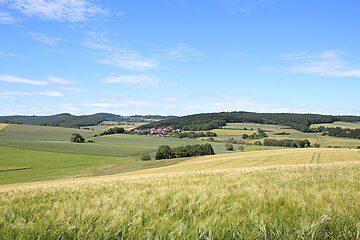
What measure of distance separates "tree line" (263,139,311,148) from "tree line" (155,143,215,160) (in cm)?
2591

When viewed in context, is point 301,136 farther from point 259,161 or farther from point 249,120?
point 259,161

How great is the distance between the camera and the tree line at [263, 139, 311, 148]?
89688mm

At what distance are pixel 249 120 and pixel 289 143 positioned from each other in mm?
68169

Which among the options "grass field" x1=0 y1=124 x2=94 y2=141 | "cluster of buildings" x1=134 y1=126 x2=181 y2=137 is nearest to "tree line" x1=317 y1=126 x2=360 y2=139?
"cluster of buildings" x1=134 y1=126 x2=181 y2=137

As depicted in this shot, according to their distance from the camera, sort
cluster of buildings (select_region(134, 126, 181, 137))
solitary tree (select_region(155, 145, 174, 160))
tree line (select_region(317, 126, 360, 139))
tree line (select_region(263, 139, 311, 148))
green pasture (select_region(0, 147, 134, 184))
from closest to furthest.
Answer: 1. green pasture (select_region(0, 147, 134, 184))
2. solitary tree (select_region(155, 145, 174, 160))
3. tree line (select_region(263, 139, 311, 148))
4. tree line (select_region(317, 126, 360, 139))
5. cluster of buildings (select_region(134, 126, 181, 137))

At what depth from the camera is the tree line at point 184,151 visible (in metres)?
75.6

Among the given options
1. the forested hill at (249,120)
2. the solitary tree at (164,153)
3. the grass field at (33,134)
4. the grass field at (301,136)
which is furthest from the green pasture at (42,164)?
the forested hill at (249,120)

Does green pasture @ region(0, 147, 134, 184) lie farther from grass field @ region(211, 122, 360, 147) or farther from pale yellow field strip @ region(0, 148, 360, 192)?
grass field @ region(211, 122, 360, 147)

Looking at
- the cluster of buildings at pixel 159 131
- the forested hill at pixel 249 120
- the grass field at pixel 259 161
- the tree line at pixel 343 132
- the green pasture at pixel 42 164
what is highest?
the forested hill at pixel 249 120

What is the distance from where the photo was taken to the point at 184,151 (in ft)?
256

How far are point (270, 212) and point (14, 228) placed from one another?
2.81 m

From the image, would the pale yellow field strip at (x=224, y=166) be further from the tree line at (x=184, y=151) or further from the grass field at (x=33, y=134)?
the grass field at (x=33, y=134)

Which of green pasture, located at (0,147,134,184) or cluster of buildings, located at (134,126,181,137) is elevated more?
cluster of buildings, located at (134,126,181,137)

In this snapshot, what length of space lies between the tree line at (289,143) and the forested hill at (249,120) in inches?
1219
